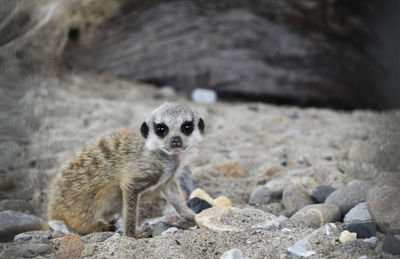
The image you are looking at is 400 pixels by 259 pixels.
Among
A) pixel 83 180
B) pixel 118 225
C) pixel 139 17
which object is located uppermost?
pixel 139 17

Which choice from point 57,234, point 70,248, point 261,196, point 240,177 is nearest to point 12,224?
point 57,234

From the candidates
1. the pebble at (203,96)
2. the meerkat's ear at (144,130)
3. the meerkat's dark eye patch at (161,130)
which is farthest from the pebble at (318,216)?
the pebble at (203,96)

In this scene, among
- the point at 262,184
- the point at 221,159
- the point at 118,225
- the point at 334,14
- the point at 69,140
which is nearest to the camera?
the point at 118,225

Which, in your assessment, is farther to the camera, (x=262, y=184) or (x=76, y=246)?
(x=262, y=184)

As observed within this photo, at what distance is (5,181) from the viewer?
3.08 meters

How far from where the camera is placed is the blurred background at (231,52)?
5609mm

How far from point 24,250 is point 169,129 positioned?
4.07 feet

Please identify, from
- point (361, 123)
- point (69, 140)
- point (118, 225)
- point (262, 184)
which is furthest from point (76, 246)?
point (361, 123)

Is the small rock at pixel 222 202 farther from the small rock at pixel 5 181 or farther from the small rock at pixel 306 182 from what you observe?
the small rock at pixel 5 181

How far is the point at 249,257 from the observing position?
2219mm

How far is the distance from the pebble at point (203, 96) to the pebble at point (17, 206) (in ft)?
10.5

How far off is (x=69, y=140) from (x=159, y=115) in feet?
6.10

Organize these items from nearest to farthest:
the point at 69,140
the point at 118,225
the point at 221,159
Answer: the point at 118,225 → the point at 221,159 → the point at 69,140

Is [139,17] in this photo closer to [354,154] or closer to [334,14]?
[334,14]
